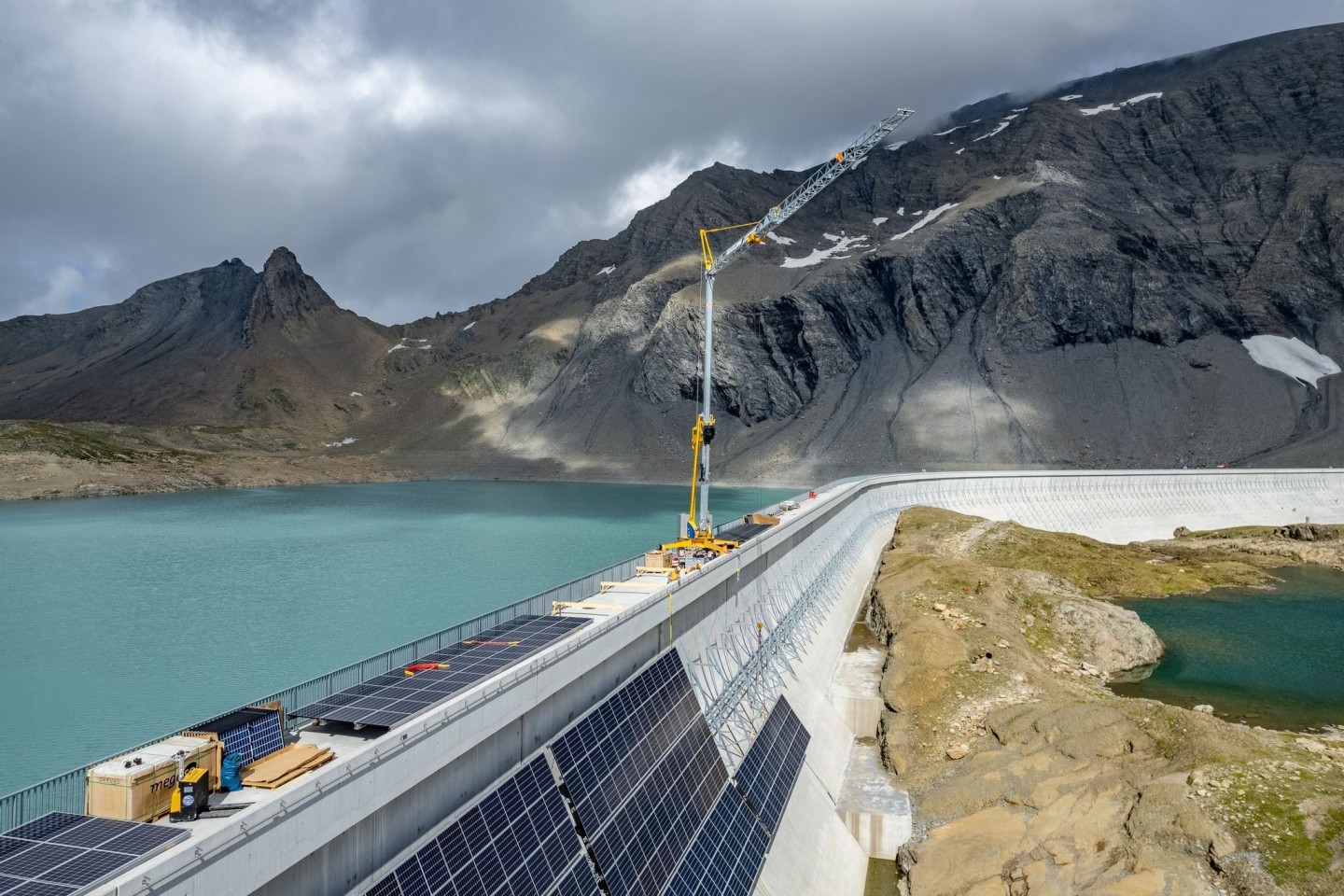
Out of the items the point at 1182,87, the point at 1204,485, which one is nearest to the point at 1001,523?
the point at 1204,485

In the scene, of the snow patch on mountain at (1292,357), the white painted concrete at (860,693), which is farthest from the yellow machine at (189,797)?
the snow patch on mountain at (1292,357)

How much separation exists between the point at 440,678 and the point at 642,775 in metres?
5.11

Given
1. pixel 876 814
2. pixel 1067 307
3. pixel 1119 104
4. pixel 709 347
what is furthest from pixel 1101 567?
pixel 1119 104

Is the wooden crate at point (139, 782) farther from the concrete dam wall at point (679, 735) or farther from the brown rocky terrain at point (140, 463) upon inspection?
the brown rocky terrain at point (140, 463)

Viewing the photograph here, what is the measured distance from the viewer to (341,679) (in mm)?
16984

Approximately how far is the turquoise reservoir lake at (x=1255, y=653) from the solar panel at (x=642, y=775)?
Result: 23.7 metres

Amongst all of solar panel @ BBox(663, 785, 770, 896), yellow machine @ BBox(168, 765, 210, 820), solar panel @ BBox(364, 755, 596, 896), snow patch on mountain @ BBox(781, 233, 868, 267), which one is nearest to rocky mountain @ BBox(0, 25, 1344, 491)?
snow patch on mountain @ BBox(781, 233, 868, 267)

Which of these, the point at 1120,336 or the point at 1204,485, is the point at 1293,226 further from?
the point at 1204,485

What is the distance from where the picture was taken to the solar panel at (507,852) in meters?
11.0

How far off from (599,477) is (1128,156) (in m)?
123

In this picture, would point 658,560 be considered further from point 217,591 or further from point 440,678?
point 217,591

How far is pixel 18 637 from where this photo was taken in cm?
3356

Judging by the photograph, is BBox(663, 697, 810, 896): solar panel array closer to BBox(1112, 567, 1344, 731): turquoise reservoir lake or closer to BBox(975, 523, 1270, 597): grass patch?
BBox(1112, 567, 1344, 731): turquoise reservoir lake

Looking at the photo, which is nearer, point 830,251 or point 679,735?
point 679,735
